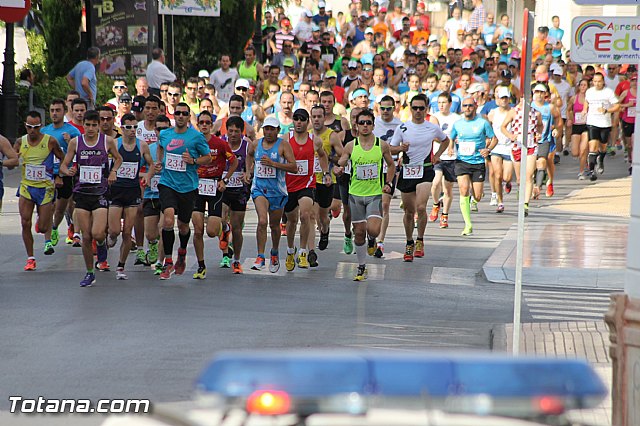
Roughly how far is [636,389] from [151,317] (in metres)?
6.04

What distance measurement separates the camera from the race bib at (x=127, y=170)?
1477cm

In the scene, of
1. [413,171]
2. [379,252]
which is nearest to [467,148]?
[413,171]

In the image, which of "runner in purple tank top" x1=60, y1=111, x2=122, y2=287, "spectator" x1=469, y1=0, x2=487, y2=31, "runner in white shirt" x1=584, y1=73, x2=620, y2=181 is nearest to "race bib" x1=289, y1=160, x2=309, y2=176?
"runner in purple tank top" x1=60, y1=111, x2=122, y2=287

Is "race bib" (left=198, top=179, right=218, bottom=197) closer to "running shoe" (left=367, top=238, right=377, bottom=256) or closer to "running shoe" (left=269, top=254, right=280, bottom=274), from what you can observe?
"running shoe" (left=269, top=254, right=280, bottom=274)

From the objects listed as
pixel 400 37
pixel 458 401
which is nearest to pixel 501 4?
pixel 400 37

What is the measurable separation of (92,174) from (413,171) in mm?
4247

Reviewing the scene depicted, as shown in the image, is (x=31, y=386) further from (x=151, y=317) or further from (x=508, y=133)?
(x=508, y=133)

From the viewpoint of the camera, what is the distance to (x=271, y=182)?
15281 millimetres

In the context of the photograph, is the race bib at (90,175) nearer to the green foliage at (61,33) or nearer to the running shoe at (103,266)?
the running shoe at (103,266)

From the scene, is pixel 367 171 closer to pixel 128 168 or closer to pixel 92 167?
pixel 128 168

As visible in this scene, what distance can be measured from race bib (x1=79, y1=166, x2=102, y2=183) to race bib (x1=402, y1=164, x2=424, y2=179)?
13.3 ft

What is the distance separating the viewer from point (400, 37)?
37.1 meters

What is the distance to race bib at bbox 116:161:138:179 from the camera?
1477 centimetres

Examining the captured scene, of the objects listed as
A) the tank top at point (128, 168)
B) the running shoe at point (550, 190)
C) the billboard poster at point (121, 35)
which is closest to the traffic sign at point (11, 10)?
the tank top at point (128, 168)
